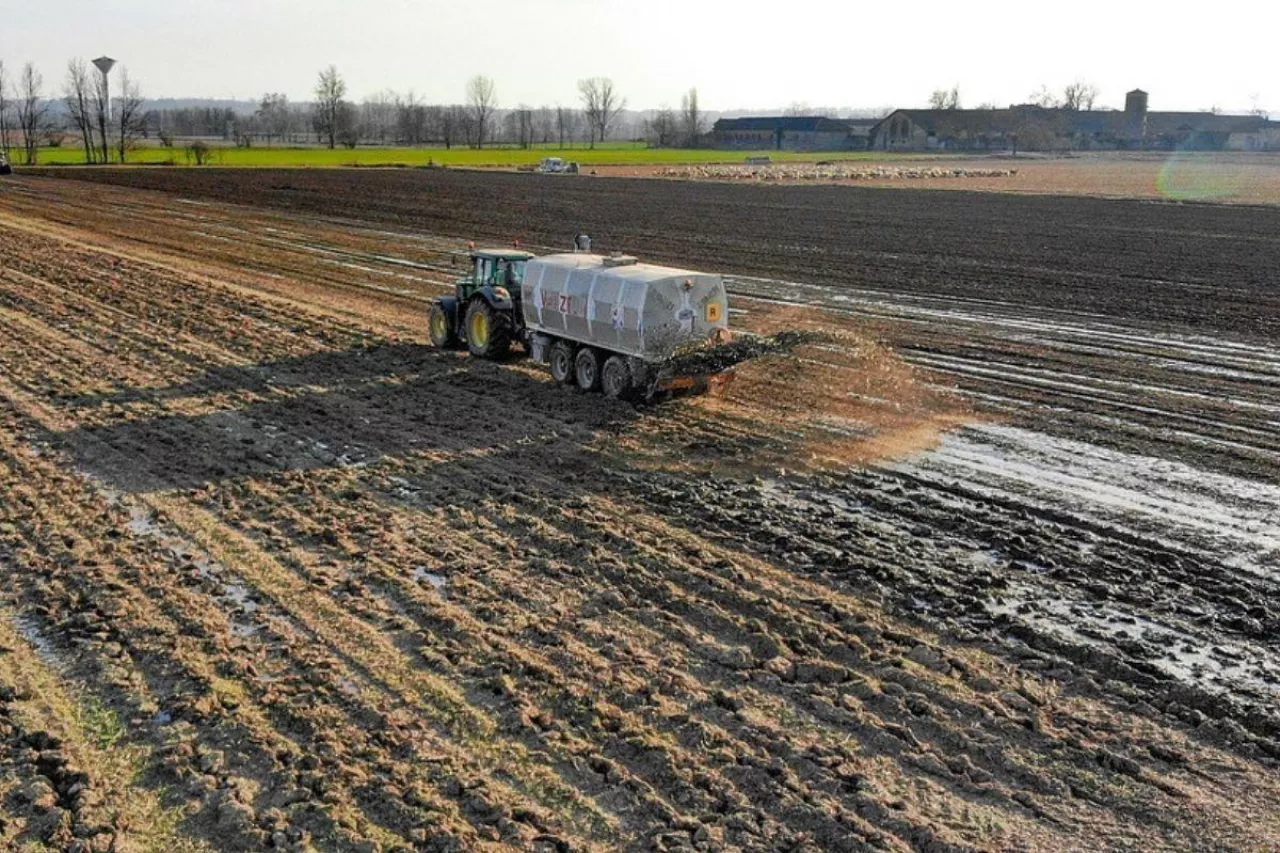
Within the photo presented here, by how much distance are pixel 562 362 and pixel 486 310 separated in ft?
A: 7.73

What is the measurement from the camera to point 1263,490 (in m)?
13.5

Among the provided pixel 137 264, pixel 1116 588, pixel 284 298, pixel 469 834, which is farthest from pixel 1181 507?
pixel 137 264

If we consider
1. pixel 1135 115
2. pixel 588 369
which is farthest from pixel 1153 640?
pixel 1135 115

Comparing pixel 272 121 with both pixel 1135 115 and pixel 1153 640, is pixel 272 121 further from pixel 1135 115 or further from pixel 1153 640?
pixel 1153 640

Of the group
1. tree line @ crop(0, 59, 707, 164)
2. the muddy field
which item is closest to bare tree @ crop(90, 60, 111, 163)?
tree line @ crop(0, 59, 707, 164)

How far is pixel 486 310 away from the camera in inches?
763

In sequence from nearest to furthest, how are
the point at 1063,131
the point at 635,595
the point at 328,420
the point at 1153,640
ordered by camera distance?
1. the point at 1153,640
2. the point at 635,595
3. the point at 328,420
4. the point at 1063,131

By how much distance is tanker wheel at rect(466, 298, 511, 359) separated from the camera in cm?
1925

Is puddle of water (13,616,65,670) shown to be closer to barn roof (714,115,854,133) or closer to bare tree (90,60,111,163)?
bare tree (90,60,111,163)

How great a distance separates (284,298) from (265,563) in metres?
16.3

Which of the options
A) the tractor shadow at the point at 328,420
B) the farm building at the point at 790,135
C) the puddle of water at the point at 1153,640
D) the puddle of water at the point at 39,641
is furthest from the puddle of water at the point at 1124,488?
the farm building at the point at 790,135

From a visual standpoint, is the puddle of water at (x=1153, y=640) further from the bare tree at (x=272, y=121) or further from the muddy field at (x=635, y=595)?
the bare tree at (x=272, y=121)

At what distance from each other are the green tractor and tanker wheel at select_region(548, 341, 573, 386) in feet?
5.30

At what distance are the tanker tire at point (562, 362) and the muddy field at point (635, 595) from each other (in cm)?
60
